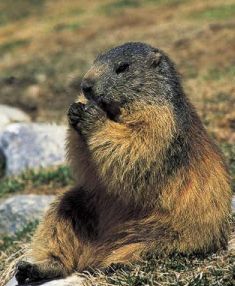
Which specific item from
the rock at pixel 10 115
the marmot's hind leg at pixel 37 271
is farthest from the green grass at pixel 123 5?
the marmot's hind leg at pixel 37 271

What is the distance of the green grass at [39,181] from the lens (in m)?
11.3

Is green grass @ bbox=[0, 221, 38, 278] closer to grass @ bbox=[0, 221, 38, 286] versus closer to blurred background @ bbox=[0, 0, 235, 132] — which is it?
grass @ bbox=[0, 221, 38, 286]

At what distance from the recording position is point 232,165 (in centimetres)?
1001

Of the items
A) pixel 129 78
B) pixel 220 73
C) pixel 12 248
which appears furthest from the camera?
pixel 220 73

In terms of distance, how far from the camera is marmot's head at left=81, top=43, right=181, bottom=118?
6.23m

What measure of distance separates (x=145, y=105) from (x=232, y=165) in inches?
162

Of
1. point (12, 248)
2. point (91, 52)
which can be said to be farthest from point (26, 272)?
point (91, 52)

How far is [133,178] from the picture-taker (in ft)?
19.7

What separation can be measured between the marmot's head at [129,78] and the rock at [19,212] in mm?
3793

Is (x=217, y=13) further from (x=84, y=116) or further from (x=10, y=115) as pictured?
(x=84, y=116)

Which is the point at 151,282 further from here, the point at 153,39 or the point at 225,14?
the point at 225,14

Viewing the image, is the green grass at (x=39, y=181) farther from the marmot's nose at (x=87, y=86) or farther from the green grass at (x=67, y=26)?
the green grass at (x=67, y=26)

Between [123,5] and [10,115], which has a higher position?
[123,5]

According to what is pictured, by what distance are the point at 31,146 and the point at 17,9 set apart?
22.8m
